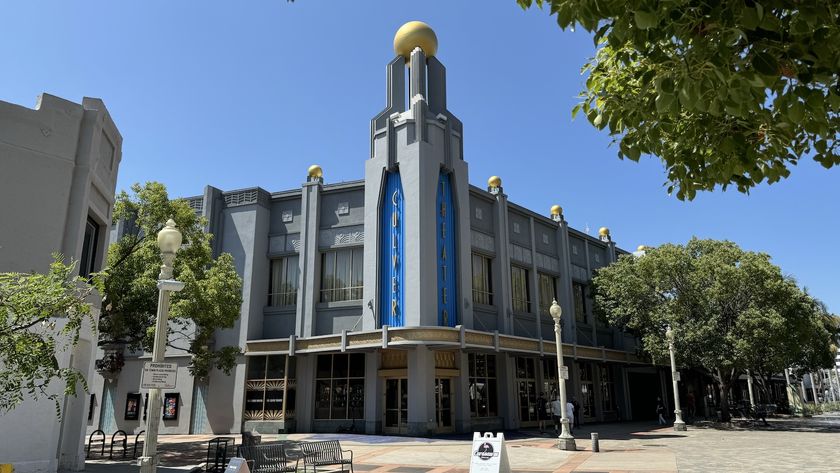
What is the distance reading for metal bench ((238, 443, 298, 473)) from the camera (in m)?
12.1

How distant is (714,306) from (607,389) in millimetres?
9829

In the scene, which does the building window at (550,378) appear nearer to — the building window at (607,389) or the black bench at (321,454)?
the building window at (607,389)

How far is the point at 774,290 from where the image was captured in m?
29.6

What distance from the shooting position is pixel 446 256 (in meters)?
27.2

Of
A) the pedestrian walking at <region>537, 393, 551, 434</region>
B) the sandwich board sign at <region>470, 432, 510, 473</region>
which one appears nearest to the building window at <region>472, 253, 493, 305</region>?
the pedestrian walking at <region>537, 393, 551, 434</region>

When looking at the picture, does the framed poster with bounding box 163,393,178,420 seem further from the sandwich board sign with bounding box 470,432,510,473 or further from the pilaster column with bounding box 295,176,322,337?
the sandwich board sign with bounding box 470,432,510,473

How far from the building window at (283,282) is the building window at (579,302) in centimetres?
1748

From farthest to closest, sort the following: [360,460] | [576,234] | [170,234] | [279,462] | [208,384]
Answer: [576,234] → [208,384] → [360,460] → [279,462] → [170,234]

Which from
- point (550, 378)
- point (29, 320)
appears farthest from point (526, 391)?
point (29, 320)

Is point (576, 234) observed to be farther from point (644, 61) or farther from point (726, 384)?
point (644, 61)

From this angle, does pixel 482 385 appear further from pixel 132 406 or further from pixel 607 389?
pixel 132 406

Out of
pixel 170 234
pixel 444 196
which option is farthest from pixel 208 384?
pixel 170 234

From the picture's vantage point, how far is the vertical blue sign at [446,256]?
26438 mm

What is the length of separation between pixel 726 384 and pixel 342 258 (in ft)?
73.6
